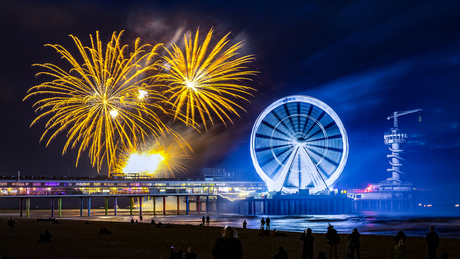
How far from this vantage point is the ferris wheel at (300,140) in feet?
238

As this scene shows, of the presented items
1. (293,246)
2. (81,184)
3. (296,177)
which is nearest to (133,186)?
(81,184)

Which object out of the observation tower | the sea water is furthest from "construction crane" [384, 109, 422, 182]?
the sea water

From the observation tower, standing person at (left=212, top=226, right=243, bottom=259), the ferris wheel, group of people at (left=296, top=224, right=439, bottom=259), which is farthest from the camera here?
Answer: the observation tower

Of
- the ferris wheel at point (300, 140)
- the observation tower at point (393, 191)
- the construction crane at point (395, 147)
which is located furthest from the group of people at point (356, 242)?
the construction crane at point (395, 147)

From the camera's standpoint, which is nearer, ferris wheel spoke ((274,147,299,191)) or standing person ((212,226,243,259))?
standing person ((212,226,243,259))

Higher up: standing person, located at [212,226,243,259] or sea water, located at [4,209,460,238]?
standing person, located at [212,226,243,259]

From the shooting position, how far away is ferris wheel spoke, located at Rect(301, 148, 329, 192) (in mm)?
76012

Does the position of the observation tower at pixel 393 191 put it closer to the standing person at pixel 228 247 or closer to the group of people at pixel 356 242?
the group of people at pixel 356 242

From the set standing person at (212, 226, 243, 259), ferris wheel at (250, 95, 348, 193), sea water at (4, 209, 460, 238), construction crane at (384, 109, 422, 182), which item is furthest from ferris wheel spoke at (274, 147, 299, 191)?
construction crane at (384, 109, 422, 182)

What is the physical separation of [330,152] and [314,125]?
5840 mm

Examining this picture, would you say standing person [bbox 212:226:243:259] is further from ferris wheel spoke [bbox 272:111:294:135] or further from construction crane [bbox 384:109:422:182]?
construction crane [bbox 384:109:422:182]

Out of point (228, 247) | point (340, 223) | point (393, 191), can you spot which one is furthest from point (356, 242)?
point (393, 191)

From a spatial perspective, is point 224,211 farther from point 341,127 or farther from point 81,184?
point 341,127

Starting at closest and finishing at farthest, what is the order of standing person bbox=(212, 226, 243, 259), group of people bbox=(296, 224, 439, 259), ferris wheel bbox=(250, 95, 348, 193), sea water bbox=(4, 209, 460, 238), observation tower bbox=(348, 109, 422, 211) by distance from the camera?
standing person bbox=(212, 226, 243, 259), group of people bbox=(296, 224, 439, 259), sea water bbox=(4, 209, 460, 238), ferris wheel bbox=(250, 95, 348, 193), observation tower bbox=(348, 109, 422, 211)
